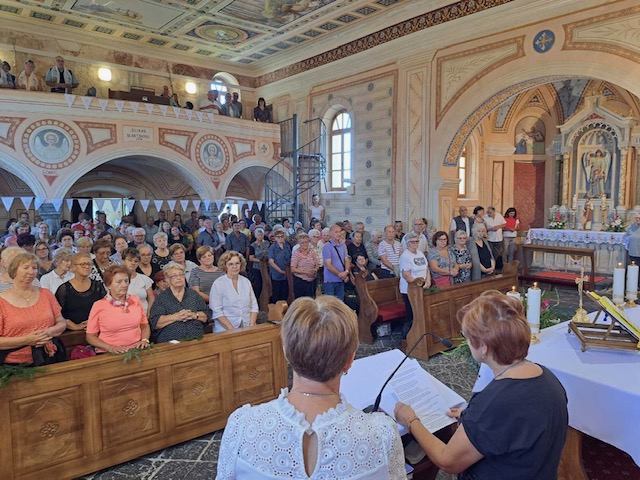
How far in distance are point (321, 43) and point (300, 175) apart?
365 cm

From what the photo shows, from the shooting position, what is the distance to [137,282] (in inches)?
170

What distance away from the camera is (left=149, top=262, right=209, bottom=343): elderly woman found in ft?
12.2

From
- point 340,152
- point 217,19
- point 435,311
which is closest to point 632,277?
point 435,311

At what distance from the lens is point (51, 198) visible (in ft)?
33.6

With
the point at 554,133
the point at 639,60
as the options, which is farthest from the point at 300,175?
the point at 639,60

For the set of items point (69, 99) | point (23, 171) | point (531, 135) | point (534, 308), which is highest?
point (69, 99)

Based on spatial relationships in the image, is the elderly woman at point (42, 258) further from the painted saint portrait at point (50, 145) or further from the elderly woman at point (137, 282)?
the painted saint portrait at point (50, 145)

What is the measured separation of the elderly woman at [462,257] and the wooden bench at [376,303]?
83cm

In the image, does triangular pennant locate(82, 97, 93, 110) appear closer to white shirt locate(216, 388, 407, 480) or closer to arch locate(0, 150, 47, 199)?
arch locate(0, 150, 47, 199)

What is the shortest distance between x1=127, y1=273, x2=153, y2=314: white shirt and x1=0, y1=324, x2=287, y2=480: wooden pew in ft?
3.51

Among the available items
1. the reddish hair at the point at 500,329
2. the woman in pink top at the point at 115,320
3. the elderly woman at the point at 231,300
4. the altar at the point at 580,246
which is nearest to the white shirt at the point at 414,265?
the elderly woman at the point at 231,300

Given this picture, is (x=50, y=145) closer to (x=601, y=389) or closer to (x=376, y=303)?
(x=376, y=303)

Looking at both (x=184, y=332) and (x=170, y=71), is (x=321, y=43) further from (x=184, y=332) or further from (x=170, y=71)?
(x=184, y=332)

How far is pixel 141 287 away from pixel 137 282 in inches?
2.4
